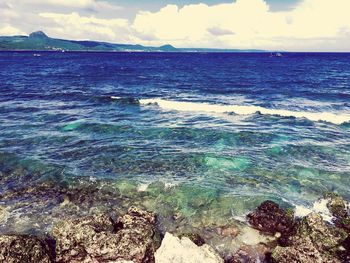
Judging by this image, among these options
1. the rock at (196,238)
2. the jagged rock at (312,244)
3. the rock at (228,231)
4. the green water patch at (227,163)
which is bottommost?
the rock at (228,231)

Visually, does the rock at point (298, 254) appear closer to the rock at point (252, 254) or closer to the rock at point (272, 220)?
the rock at point (252, 254)

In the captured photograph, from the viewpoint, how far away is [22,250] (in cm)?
1388

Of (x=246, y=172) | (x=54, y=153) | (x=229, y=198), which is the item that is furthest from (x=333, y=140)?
(x=54, y=153)

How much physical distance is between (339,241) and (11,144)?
84.0 ft

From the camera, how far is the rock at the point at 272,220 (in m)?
16.4

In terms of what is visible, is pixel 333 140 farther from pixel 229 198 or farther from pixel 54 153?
pixel 54 153

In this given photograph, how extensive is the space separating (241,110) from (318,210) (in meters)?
24.9

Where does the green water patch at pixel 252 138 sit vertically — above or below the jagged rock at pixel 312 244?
below

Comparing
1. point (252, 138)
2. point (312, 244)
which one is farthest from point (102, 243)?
point (252, 138)

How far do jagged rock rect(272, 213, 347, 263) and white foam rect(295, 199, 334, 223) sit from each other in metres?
2.70

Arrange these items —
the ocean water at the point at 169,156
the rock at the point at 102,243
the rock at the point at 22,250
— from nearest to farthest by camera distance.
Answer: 1. the rock at the point at 22,250
2. the rock at the point at 102,243
3. the ocean water at the point at 169,156

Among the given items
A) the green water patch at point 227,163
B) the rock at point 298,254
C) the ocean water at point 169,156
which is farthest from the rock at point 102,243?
the green water patch at point 227,163

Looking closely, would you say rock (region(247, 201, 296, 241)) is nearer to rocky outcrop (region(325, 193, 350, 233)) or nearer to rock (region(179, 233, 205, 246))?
rocky outcrop (region(325, 193, 350, 233))

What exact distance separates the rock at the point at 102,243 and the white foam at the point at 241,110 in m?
28.6
